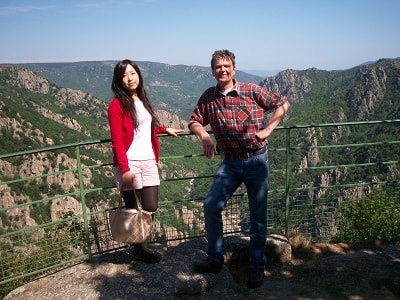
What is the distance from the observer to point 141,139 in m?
3.45

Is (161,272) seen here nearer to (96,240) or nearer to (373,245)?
(96,240)

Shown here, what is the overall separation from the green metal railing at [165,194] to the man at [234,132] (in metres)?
0.81

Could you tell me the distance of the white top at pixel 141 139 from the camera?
3.42 metres

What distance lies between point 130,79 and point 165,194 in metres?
88.4

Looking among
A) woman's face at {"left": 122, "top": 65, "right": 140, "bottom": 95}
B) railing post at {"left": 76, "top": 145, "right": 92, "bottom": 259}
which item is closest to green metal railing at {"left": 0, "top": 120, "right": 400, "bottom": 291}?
railing post at {"left": 76, "top": 145, "right": 92, "bottom": 259}

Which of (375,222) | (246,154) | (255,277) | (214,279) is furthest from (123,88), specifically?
(375,222)

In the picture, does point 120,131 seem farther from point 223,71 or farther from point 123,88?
point 223,71

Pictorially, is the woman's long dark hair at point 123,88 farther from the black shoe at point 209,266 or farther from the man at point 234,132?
the black shoe at point 209,266

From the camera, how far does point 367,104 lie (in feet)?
406

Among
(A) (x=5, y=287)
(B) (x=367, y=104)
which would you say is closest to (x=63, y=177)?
(A) (x=5, y=287)

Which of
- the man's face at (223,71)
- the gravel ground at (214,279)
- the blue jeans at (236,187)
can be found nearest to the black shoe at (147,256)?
the gravel ground at (214,279)

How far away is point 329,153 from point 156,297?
104723mm

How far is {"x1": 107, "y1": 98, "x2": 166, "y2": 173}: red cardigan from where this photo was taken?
10.6 ft

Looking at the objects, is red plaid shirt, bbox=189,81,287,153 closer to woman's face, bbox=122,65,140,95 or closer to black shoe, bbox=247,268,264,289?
woman's face, bbox=122,65,140,95
